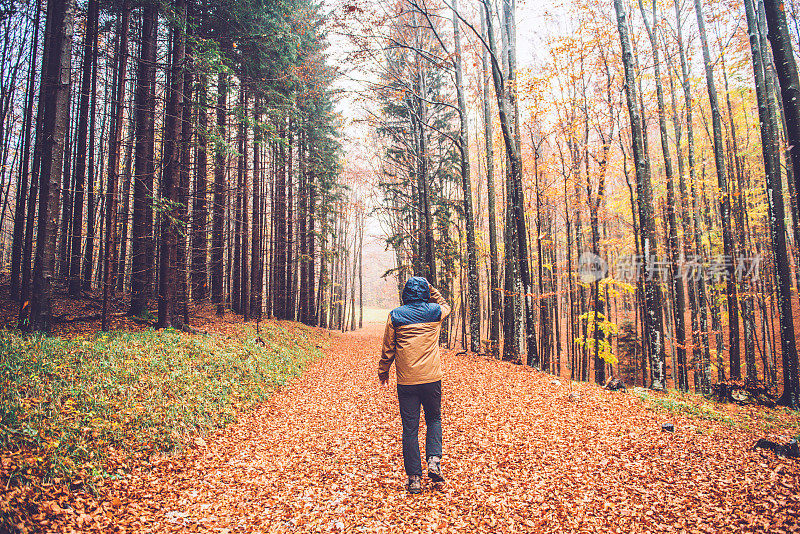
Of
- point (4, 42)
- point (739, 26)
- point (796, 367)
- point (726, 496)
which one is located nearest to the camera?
point (726, 496)

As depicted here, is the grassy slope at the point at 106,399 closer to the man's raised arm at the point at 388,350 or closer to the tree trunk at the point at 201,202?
the man's raised arm at the point at 388,350

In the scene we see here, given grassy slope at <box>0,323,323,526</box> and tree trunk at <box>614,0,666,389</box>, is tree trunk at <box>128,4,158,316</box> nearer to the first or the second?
grassy slope at <box>0,323,323,526</box>

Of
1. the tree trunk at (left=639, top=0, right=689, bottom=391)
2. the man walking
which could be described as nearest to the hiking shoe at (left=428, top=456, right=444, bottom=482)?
the man walking

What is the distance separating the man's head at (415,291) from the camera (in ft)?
13.5

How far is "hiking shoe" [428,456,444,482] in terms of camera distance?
389 centimetres

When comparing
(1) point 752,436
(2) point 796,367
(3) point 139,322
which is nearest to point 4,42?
(3) point 139,322

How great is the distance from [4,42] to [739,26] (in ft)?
85.7

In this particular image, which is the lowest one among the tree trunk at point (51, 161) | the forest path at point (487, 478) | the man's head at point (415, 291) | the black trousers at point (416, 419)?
the forest path at point (487, 478)

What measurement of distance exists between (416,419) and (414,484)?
729mm

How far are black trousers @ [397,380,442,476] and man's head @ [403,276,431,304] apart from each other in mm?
988

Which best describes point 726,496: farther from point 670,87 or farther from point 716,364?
point 670,87

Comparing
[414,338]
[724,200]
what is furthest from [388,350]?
[724,200]

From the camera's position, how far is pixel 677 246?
9594mm

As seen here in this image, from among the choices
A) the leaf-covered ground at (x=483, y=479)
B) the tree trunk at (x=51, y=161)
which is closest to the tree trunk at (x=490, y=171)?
the leaf-covered ground at (x=483, y=479)
